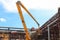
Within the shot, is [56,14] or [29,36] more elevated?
[56,14]

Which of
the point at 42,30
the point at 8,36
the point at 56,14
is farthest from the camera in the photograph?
the point at 8,36

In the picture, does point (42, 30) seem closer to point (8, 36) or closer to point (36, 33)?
point (36, 33)

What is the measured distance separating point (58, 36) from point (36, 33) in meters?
4.93

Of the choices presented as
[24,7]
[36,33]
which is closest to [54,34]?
[36,33]

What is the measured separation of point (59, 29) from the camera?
39.4m

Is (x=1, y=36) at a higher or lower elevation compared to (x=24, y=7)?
lower

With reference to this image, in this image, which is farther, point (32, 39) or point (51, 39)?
point (32, 39)

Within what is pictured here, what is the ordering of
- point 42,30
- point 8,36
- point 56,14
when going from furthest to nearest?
point 8,36, point 42,30, point 56,14

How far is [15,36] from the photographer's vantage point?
45938 mm

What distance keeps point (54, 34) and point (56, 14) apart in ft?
14.0

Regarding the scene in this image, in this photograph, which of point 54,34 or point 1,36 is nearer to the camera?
point 54,34

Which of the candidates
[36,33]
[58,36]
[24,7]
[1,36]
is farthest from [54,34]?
[1,36]

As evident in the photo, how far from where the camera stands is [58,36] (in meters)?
40.1

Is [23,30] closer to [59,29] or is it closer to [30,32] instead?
[30,32]
